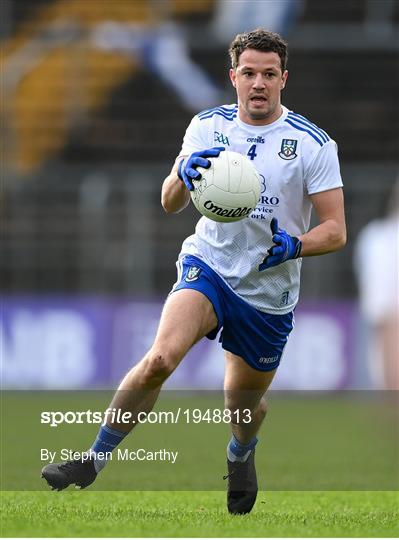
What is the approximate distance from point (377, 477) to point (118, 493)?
7.33 feet

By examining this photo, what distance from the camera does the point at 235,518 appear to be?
6.17 metres

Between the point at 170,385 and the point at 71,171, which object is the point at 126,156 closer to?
the point at 71,171

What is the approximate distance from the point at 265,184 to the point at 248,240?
302mm

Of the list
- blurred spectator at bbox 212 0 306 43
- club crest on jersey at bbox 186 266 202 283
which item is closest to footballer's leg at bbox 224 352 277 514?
club crest on jersey at bbox 186 266 202 283

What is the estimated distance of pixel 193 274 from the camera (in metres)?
6.24

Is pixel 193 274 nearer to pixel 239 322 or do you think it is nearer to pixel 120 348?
pixel 239 322

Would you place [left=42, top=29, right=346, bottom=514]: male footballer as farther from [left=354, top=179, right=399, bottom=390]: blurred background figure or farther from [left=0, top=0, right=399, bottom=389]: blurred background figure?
[left=0, top=0, right=399, bottom=389]: blurred background figure

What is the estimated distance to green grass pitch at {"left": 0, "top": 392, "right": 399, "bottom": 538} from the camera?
5.66 metres

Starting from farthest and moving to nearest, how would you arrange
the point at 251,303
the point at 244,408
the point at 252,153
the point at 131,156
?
the point at 131,156 < the point at 244,408 < the point at 251,303 < the point at 252,153

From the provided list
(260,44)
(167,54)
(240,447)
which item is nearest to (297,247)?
(260,44)

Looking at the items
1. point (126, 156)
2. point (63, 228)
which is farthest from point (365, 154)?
point (63, 228)

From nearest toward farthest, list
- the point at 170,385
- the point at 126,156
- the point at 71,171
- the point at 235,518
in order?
the point at 235,518 < the point at 170,385 < the point at 71,171 < the point at 126,156

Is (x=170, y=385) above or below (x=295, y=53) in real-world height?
below

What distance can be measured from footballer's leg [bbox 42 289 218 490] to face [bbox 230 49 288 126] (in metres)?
0.98
